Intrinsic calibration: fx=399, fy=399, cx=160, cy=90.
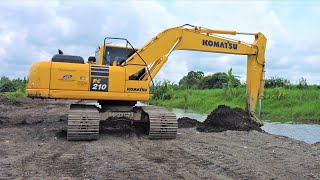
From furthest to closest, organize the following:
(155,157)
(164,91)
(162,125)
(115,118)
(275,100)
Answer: (164,91) < (275,100) < (115,118) < (162,125) < (155,157)

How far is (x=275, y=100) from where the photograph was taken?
26.0 m

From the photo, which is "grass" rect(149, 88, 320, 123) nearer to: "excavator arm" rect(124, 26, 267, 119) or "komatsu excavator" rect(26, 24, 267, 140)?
"excavator arm" rect(124, 26, 267, 119)

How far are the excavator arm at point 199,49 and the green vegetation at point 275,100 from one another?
7240 mm

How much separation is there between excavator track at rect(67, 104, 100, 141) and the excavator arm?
162 cm

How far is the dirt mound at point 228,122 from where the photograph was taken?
13.0 m

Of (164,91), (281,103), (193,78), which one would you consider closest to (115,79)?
(281,103)

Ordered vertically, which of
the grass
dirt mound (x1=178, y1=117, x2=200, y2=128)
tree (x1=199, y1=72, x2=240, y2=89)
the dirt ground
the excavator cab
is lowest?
the dirt ground

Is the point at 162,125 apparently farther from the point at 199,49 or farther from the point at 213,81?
the point at 213,81

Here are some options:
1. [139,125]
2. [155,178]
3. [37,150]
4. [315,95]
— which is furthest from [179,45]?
[315,95]

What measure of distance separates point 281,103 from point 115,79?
16.7m

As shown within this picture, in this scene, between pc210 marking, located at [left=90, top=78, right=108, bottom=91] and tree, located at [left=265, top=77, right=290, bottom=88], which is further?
tree, located at [left=265, top=77, right=290, bottom=88]

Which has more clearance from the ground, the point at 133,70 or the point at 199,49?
the point at 199,49

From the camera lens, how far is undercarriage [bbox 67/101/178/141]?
10266 millimetres

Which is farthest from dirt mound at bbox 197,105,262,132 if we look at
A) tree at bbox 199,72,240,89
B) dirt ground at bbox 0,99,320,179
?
tree at bbox 199,72,240,89
